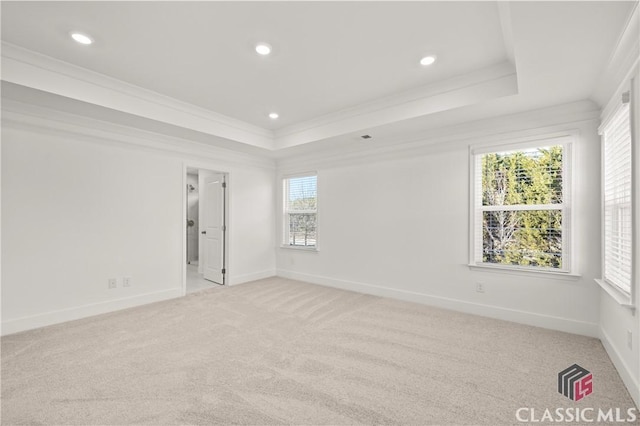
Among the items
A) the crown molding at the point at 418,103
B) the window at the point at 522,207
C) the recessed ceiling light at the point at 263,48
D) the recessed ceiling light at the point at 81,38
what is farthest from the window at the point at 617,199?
the recessed ceiling light at the point at 81,38

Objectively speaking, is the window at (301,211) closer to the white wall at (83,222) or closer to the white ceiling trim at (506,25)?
the white wall at (83,222)

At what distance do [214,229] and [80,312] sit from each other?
2407 mm

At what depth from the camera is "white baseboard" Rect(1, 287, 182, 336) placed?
3050mm

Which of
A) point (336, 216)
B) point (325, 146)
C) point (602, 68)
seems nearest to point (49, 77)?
point (325, 146)

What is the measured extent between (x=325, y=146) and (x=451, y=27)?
8.91 feet

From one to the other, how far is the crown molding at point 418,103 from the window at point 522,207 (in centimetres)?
89

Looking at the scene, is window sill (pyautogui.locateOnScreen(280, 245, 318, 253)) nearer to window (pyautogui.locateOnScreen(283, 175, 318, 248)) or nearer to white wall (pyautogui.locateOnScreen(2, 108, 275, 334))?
window (pyautogui.locateOnScreen(283, 175, 318, 248))

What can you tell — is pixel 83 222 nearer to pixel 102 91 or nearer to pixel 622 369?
pixel 102 91

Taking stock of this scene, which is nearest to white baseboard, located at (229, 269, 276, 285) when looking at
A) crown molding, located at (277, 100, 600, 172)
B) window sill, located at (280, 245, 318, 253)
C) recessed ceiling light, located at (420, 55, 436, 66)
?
window sill, located at (280, 245, 318, 253)

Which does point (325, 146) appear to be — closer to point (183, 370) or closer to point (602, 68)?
point (602, 68)

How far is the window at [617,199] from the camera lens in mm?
2256

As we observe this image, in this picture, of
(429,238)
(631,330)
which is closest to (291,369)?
(631,330)

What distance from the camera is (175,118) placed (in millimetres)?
3723

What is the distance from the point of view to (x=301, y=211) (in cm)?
571
